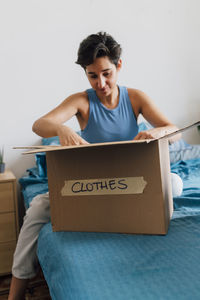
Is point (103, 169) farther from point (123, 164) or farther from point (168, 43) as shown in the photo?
point (168, 43)

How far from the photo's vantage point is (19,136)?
7.67 feet

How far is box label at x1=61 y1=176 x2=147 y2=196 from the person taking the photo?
900 mm

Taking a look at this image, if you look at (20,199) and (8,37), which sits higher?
(8,37)

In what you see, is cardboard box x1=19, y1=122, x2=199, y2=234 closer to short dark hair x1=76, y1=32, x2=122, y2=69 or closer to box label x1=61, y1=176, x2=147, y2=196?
box label x1=61, y1=176, x2=147, y2=196

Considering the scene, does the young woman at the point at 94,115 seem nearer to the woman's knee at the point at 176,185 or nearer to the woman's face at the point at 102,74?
the woman's face at the point at 102,74

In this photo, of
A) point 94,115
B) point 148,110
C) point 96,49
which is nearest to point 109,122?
point 94,115

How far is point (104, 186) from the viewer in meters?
0.93

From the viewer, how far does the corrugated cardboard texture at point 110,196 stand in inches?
35.0

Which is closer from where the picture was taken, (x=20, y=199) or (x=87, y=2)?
(x=20, y=199)

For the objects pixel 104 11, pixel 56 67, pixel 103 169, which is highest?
pixel 104 11

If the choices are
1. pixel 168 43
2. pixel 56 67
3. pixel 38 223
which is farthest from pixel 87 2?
pixel 38 223

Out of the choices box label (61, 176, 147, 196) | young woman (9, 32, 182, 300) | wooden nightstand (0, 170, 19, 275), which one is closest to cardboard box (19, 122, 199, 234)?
box label (61, 176, 147, 196)

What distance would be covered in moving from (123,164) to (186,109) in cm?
208

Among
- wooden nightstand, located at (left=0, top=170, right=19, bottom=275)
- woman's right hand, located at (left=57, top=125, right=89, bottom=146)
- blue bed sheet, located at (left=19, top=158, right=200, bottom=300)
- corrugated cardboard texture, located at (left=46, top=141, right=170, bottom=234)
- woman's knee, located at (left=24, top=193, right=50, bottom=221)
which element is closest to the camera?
blue bed sheet, located at (left=19, top=158, right=200, bottom=300)
